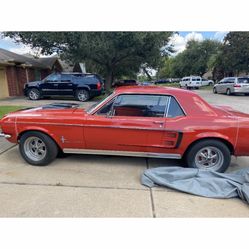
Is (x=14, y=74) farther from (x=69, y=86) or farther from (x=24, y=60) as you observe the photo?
(x=69, y=86)

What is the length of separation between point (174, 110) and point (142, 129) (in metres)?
0.67

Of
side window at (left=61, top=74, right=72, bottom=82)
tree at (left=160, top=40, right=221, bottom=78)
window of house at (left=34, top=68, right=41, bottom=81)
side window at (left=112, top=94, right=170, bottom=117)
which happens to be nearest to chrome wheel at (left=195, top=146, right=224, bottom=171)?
side window at (left=112, top=94, right=170, bottom=117)

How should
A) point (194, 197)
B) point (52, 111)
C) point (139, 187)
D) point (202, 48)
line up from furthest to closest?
1. point (202, 48)
2. point (52, 111)
3. point (139, 187)
4. point (194, 197)

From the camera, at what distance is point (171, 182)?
345 cm

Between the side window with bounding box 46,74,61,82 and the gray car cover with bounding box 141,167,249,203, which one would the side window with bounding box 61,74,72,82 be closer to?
the side window with bounding box 46,74,61,82

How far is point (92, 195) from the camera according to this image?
314 centimetres

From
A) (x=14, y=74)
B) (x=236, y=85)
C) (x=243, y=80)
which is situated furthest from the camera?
(x=243, y=80)

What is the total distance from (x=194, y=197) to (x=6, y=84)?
17.8 metres

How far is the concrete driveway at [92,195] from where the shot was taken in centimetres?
279

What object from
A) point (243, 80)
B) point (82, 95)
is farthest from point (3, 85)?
point (243, 80)

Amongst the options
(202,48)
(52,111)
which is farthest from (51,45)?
(202,48)

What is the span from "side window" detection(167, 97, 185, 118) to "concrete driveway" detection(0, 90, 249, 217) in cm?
109

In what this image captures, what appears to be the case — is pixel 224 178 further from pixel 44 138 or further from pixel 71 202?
pixel 44 138

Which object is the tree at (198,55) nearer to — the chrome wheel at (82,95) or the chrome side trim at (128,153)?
the chrome wheel at (82,95)
